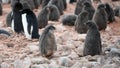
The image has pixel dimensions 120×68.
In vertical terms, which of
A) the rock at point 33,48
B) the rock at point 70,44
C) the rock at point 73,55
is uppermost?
the rock at point 33,48

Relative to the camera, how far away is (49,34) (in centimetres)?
771

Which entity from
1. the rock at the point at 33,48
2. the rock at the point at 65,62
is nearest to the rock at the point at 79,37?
the rock at the point at 33,48

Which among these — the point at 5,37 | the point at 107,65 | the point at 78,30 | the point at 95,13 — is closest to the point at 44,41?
the point at 107,65

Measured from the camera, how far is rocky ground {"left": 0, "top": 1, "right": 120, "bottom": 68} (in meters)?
7.41

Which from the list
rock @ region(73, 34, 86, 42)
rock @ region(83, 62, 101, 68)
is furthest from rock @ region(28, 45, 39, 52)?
rock @ region(83, 62, 101, 68)

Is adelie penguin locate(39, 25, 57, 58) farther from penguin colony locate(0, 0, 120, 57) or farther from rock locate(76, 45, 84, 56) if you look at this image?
rock locate(76, 45, 84, 56)

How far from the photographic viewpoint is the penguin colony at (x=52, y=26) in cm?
775

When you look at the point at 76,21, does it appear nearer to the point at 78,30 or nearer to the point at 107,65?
the point at 78,30

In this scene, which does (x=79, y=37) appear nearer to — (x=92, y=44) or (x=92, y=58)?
(x=92, y=44)

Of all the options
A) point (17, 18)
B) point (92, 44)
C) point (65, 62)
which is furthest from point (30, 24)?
point (65, 62)

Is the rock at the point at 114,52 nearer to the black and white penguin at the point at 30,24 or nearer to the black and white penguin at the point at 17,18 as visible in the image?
the black and white penguin at the point at 30,24

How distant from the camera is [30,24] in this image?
30.9 ft

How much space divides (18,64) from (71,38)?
7.39 ft

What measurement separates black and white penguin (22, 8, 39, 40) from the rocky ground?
0.54 ft
